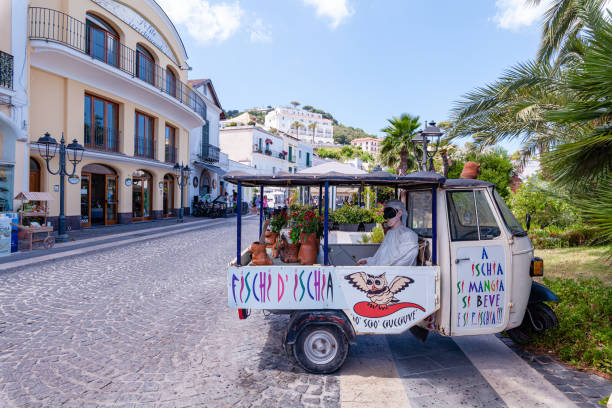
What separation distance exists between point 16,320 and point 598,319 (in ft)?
25.7

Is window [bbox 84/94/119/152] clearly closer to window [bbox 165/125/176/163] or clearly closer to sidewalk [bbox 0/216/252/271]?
sidewalk [bbox 0/216/252/271]

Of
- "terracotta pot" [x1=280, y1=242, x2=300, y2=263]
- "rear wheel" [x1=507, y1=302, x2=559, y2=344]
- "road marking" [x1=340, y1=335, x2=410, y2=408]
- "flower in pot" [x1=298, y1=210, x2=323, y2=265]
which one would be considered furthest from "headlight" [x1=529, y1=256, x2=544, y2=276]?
"terracotta pot" [x1=280, y1=242, x2=300, y2=263]

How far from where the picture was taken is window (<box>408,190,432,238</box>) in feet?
13.3

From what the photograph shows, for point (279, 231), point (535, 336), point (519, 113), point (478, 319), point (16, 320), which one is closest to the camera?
point (478, 319)

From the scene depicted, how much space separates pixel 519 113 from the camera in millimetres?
7887

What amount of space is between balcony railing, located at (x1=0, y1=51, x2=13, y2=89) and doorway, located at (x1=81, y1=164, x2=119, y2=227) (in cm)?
511

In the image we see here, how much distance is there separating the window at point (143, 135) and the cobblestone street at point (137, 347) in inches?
525

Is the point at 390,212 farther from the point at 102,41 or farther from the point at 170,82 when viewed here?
the point at 170,82

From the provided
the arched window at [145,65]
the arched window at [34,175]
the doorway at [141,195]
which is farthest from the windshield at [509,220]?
the arched window at [145,65]

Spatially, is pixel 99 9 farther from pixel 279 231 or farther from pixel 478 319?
pixel 478 319

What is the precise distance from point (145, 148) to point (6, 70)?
28.9 ft

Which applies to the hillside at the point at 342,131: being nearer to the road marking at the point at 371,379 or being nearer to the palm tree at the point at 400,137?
the palm tree at the point at 400,137

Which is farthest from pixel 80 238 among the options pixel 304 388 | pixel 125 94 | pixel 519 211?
pixel 519 211

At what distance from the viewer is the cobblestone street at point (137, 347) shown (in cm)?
315
